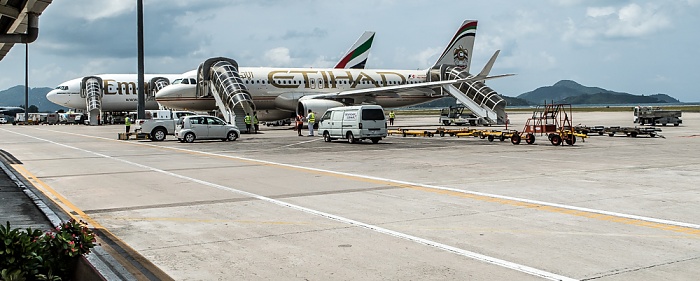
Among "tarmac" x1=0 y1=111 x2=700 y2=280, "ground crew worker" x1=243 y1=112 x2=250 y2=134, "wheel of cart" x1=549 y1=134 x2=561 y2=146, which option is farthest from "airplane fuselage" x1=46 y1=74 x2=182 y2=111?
"tarmac" x1=0 y1=111 x2=700 y2=280

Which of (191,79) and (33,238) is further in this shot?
(191,79)

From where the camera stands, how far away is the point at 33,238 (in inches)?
236

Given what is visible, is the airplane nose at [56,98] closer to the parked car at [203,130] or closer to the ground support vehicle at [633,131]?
the parked car at [203,130]

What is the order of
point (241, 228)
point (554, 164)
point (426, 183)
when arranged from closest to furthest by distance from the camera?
point (241, 228), point (426, 183), point (554, 164)

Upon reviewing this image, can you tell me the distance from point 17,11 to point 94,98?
61.7 m

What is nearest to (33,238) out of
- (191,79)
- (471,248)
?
(471,248)

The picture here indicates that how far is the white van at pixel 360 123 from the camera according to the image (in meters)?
31.8

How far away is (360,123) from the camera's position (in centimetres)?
3177

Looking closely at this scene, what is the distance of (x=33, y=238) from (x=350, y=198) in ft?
25.7

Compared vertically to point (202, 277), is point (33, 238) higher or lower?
higher

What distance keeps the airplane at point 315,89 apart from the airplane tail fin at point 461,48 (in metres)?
4.40

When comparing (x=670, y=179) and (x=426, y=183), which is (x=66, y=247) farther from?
(x=670, y=179)

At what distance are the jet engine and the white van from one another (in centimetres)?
1261

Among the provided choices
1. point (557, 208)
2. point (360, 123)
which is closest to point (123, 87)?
point (360, 123)
